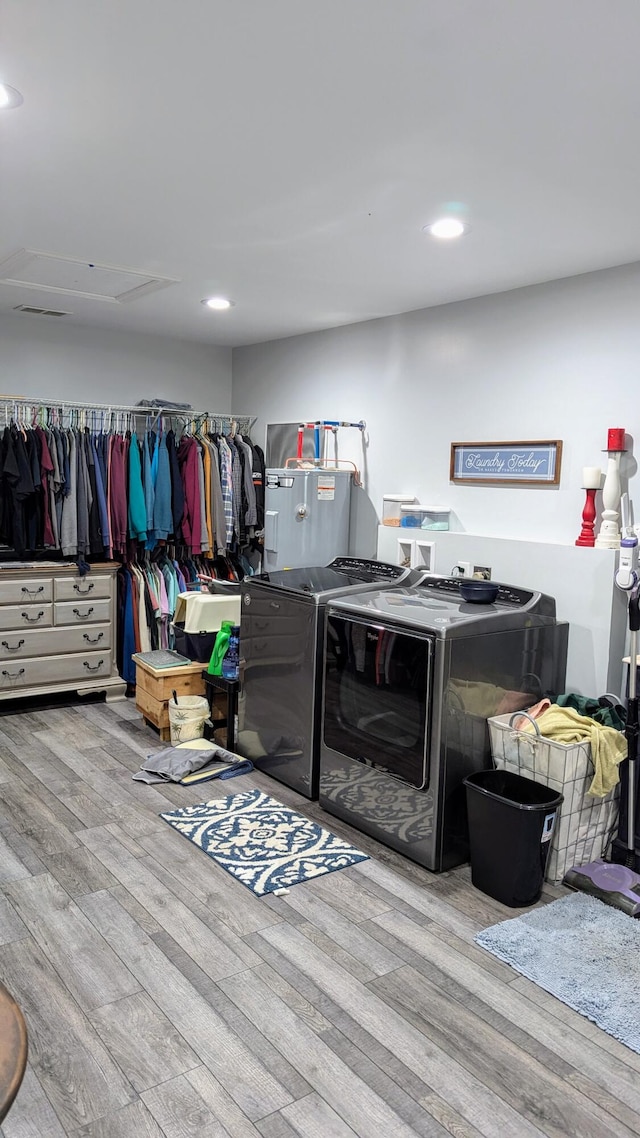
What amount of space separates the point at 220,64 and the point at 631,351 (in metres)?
2.22

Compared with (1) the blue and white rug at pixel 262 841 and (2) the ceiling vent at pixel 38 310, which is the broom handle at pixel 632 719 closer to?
(1) the blue and white rug at pixel 262 841

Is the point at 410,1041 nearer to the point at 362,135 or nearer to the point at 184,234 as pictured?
the point at 362,135

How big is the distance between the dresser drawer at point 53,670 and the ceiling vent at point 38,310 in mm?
2152

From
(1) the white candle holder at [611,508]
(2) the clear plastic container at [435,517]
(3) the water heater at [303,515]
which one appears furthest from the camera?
(3) the water heater at [303,515]

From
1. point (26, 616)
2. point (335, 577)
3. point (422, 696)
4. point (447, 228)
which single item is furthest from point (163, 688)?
point (447, 228)

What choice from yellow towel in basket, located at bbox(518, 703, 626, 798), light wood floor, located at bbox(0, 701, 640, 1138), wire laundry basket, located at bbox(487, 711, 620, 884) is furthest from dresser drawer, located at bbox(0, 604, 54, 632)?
yellow towel in basket, located at bbox(518, 703, 626, 798)

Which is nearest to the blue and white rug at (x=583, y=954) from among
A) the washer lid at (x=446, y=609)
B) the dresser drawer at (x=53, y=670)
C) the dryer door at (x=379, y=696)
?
the dryer door at (x=379, y=696)

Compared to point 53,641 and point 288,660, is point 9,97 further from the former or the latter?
point 53,641

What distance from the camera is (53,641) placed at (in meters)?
4.93

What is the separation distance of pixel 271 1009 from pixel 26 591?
3174mm

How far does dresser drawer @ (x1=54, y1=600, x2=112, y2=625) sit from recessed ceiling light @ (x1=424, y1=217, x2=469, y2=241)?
3.09 m

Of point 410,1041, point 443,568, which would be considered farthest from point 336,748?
point 410,1041

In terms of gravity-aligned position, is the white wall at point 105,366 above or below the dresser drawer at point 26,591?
above

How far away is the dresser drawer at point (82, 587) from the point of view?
4.93 m
